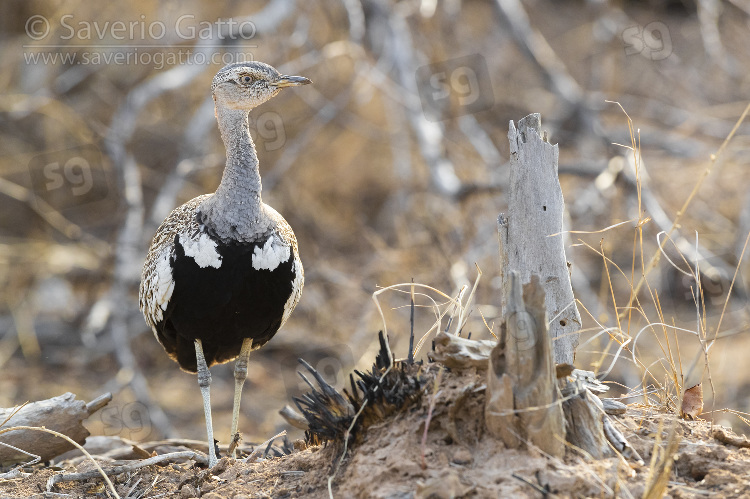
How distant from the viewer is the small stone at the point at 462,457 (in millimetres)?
2428

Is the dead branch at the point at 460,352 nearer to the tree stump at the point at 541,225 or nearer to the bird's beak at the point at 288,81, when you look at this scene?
the tree stump at the point at 541,225

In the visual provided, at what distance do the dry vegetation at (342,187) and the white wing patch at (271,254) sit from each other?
1.91 meters

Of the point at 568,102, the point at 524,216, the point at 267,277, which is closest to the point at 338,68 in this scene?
the point at 568,102

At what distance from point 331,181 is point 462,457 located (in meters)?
7.64

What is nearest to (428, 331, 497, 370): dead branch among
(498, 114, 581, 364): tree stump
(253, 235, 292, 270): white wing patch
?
(498, 114, 581, 364): tree stump

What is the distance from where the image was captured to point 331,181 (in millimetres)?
9867

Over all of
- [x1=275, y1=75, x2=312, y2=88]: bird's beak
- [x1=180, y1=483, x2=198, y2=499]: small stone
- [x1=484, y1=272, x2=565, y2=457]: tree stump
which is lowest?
[x1=180, y1=483, x2=198, y2=499]: small stone

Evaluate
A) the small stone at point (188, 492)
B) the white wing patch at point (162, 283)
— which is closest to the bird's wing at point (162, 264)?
the white wing patch at point (162, 283)

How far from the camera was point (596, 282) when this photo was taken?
8414 millimetres

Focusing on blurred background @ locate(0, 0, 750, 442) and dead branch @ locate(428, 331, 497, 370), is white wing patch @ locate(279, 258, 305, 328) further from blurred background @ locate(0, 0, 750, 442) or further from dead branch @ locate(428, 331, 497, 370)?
blurred background @ locate(0, 0, 750, 442)

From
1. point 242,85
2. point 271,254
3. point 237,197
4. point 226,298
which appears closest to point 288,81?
point 242,85

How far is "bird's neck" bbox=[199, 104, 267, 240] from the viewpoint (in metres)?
3.73

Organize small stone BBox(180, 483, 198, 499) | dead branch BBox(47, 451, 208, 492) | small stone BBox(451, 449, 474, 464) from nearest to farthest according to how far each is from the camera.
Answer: small stone BBox(451, 449, 474, 464)
small stone BBox(180, 483, 198, 499)
dead branch BBox(47, 451, 208, 492)

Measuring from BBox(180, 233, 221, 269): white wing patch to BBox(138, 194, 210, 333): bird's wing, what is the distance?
0.24 ft
